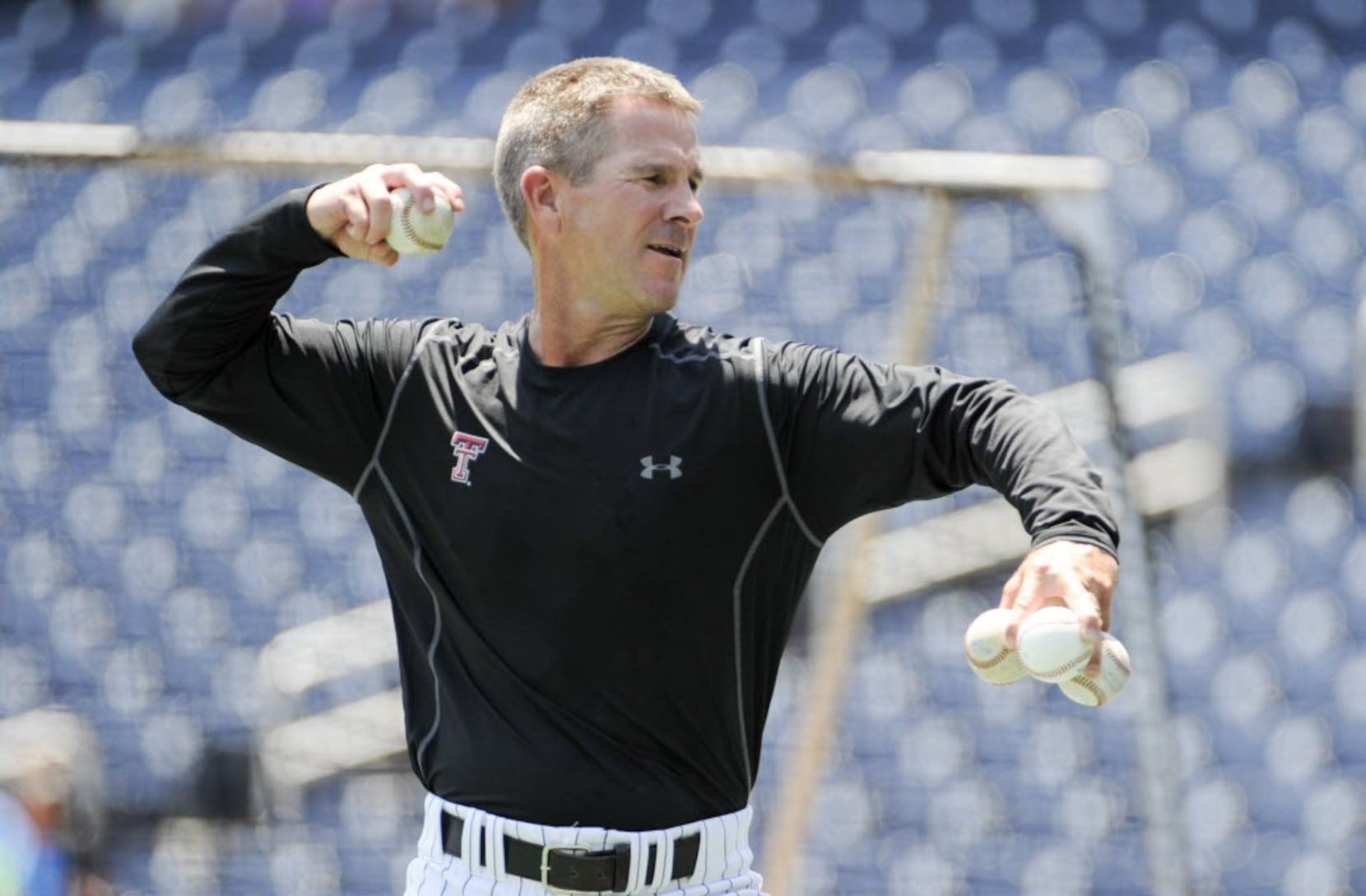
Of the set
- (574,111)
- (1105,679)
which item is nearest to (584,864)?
(1105,679)

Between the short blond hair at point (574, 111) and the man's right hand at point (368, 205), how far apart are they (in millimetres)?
183

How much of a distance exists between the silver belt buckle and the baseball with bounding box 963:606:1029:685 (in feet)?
2.25

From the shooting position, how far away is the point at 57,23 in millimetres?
6652

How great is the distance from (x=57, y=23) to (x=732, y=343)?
5.16m

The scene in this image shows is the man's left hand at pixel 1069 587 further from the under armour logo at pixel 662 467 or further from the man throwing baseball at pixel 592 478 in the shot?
the under armour logo at pixel 662 467

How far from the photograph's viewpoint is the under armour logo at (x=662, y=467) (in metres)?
2.28

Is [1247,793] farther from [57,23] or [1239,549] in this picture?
[57,23]

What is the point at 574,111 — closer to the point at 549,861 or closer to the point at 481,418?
the point at 481,418

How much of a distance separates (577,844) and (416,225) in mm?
833

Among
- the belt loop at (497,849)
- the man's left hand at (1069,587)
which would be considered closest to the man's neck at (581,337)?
the belt loop at (497,849)

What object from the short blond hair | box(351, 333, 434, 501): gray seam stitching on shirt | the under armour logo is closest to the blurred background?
the short blond hair

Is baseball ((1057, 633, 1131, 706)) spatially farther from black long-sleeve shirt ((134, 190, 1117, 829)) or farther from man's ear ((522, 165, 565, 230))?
man's ear ((522, 165, 565, 230))

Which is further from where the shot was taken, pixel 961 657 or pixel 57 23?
pixel 57 23

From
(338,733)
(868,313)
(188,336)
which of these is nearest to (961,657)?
(868,313)
